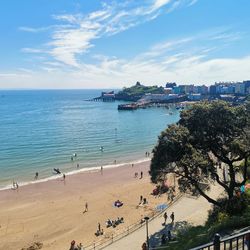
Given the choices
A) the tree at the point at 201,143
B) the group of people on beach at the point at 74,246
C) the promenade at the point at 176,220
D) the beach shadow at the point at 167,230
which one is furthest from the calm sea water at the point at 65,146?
the tree at the point at 201,143

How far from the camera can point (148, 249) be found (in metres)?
20.1

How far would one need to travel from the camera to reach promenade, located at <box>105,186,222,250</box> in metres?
22.2

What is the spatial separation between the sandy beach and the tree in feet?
26.5

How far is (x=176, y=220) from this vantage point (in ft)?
84.3

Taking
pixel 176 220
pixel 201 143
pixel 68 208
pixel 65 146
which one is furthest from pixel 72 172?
pixel 201 143

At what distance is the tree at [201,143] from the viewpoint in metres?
20.9

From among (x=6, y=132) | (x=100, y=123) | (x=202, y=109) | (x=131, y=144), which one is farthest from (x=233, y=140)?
(x=100, y=123)

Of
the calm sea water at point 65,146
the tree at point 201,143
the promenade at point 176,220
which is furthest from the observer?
the calm sea water at point 65,146

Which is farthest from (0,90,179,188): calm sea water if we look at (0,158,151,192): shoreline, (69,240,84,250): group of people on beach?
(69,240,84,250): group of people on beach

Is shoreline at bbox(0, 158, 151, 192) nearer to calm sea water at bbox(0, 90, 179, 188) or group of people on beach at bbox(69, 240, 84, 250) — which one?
calm sea water at bbox(0, 90, 179, 188)

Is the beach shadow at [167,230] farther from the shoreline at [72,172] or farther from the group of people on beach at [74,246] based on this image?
the shoreline at [72,172]

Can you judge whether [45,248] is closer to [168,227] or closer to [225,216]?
[168,227]

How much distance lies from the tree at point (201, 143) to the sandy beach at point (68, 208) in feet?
26.5

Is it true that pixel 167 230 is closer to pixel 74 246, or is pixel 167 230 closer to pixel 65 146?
pixel 74 246
